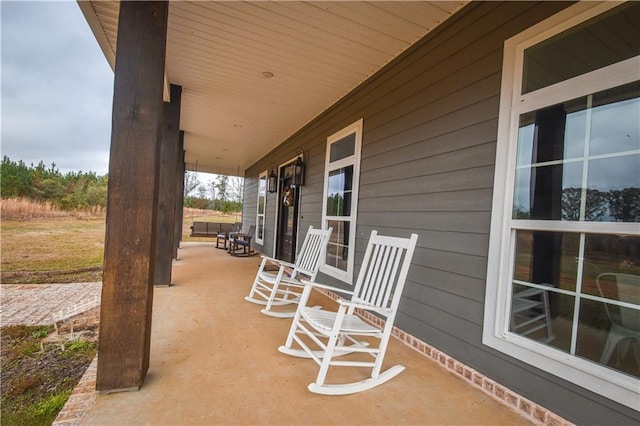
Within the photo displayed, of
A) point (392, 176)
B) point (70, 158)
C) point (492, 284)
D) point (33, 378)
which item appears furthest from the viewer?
point (70, 158)

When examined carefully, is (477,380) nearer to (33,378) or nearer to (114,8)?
(33,378)

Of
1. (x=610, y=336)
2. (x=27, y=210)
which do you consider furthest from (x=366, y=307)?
(x=27, y=210)

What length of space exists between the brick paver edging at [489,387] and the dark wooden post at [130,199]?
6.62ft

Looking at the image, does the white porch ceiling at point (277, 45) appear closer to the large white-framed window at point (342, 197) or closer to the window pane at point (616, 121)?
the large white-framed window at point (342, 197)

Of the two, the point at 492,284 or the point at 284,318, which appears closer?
the point at 492,284

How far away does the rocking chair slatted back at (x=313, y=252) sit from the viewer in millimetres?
3241

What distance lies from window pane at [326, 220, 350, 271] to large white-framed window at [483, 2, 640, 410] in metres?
2.07

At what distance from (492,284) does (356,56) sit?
2470 millimetres

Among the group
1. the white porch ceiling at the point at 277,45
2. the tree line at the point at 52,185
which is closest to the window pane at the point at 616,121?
the white porch ceiling at the point at 277,45

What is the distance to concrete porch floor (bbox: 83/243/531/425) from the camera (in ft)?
5.06

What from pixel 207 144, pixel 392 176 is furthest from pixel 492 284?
pixel 207 144

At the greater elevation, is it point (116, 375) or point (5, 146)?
point (5, 146)

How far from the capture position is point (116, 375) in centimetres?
168

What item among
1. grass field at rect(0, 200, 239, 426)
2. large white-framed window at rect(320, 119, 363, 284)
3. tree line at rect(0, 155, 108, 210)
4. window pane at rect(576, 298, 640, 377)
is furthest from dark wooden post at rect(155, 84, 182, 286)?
tree line at rect(0, 155, 108, 210)
